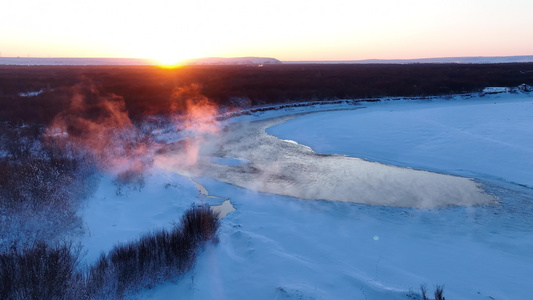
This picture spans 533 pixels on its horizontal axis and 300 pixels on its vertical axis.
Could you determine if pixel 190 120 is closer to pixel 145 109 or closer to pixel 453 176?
pixel 145 109

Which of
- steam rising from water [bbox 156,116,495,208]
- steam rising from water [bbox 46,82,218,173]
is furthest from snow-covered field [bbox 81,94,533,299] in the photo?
steam rising from water [bbox 46,82,218,173]

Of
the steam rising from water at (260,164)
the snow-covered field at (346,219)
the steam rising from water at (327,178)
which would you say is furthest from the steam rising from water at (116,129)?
the steam rising from water at (327,178)

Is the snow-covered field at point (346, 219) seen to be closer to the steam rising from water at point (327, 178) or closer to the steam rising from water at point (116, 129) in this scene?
the steam rising from water at point (327, 178)

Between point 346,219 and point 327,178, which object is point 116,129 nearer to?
point 327,178

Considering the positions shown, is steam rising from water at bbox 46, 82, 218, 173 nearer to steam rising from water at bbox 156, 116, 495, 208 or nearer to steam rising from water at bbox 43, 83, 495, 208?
steam rising from water at bbox 43, 83, 495, 208

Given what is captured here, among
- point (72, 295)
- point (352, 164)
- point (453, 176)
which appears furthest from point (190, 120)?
point (72, 295)

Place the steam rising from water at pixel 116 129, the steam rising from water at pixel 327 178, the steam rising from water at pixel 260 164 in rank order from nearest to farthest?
1. the steam rising from water at pixel 327 178
2. the steam rising from water at pixel 260 164
3. the steam rising from water at pixel 116 129
